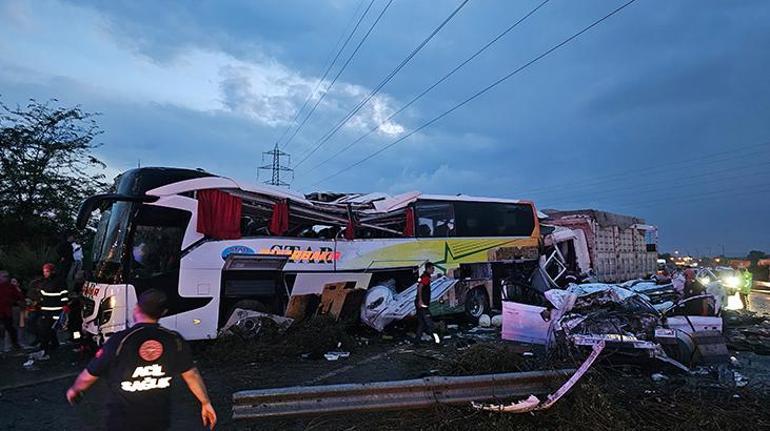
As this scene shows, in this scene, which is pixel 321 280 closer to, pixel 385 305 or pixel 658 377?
pixel 385 305

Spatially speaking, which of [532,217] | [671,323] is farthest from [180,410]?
[532,217]

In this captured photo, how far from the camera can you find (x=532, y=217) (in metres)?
14.4

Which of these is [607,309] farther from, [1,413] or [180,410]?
[1,413]

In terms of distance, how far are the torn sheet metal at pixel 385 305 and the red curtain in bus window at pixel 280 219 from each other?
2.44 m

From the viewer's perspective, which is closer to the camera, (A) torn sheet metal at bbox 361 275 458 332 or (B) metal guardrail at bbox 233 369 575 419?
(B) metal guardrail at bbox 233 369 575 419

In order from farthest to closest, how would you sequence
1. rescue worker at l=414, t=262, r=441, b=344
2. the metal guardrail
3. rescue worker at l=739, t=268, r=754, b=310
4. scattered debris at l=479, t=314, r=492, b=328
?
rescue worker at l=739, t=268, r=754, b=310
scattered debris at l=479, t=314, r=492, b=328
rescue worker at l=414, t=262, r=441, b=344
the metal guardrail

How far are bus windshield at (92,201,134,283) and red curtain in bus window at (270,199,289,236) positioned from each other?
2.53 metres

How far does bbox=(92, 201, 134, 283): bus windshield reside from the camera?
25.9 ft

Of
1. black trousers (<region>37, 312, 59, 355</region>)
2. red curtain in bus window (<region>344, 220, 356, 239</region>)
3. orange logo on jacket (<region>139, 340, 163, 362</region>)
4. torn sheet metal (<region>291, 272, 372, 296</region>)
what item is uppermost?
red curtain in bus window (<region>344, 220, 356, 239</region>)

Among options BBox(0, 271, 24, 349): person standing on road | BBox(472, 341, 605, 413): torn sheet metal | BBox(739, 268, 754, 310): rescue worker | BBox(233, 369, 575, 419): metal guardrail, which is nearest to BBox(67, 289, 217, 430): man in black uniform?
BBox(233, 369, 575, 419): metal guardrail

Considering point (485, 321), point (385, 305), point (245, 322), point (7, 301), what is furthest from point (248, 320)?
point (485, 321)

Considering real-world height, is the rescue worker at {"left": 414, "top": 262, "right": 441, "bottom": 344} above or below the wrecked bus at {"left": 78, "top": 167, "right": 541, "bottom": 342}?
below

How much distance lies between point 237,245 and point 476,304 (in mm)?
6897

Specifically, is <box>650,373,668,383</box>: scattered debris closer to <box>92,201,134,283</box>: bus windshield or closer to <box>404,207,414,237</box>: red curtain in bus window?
<box>404,207,414,237</box>: red curtain in bus window
